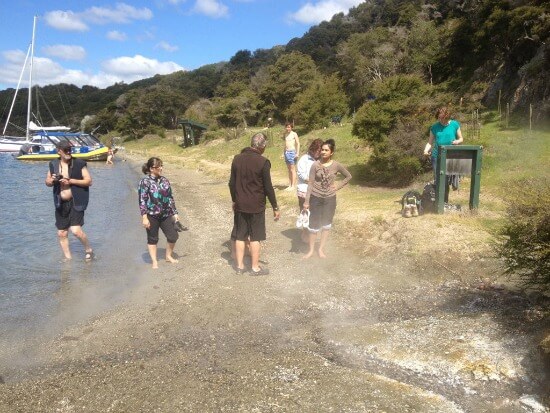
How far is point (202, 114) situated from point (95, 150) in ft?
80.0

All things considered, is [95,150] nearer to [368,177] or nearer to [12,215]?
[12,215]

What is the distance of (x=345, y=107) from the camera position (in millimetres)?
30953

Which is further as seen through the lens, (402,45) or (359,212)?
(402,45)

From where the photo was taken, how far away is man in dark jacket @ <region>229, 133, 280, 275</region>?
579 cm

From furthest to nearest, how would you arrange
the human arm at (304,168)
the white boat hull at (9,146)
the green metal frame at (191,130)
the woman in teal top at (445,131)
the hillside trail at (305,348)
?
the white boat hull at (9,146), the green metal frame at (191,130), the woman in teal top at (445,131), the human arm at (304,168), the hillside trail at (305,348)

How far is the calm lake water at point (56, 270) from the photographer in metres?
5.08

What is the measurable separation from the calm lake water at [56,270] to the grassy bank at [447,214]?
363 cm

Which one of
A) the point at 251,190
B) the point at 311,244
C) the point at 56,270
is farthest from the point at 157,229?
the point at 311,244

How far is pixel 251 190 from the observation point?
5.85 m

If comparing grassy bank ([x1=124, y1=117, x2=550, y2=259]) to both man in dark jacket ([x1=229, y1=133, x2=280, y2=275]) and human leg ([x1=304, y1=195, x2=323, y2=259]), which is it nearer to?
human leg ([x1=304, y1=195, x2=323, y2=259])

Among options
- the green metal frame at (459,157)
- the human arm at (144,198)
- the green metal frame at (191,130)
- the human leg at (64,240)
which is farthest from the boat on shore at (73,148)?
the green metal frame at (459,157)

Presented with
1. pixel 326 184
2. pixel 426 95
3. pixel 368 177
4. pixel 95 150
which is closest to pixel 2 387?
pixel 326 184

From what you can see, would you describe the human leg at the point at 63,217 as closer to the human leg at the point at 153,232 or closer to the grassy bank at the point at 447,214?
the human leg at the point at 153,232

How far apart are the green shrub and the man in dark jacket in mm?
2837
